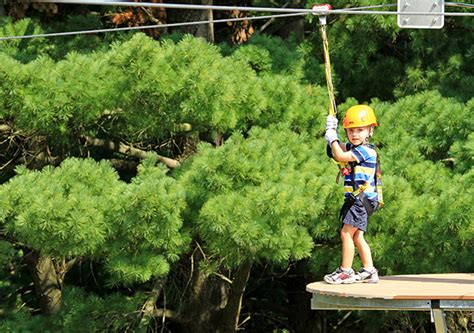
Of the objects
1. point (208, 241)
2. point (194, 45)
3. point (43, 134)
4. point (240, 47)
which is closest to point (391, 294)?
point (208, 241)

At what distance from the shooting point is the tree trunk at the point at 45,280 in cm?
1157

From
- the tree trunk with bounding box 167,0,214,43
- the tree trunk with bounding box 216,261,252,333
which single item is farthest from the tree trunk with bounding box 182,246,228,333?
the tree trunk with bounding box 167,0,214,43

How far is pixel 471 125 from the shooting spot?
32.9 ft

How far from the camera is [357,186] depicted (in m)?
7.00

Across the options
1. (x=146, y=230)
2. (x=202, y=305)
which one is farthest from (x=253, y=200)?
(x=202, y=305)

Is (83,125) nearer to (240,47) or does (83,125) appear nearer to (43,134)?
(43,134)

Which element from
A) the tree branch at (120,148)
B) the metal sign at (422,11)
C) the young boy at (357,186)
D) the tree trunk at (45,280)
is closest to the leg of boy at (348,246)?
the young boy at (357,186)

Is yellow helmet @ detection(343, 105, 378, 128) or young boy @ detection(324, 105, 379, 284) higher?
yellow helmet @ detection(343, 105, 378, 128)

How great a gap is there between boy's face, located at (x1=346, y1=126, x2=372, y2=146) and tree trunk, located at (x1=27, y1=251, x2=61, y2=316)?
17.3 ft

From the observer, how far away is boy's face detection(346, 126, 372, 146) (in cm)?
695

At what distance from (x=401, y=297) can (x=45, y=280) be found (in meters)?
6.24

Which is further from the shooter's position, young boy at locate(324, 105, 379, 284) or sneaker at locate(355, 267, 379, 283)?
sneaker at locate(355, 267, 379, 283)

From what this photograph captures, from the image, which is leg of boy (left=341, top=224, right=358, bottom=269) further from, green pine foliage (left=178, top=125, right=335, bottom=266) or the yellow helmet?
green pine foliage (left=178, top=125, right=335, bottom=266)

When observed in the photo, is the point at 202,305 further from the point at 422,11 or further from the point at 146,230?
the point at 422,11
